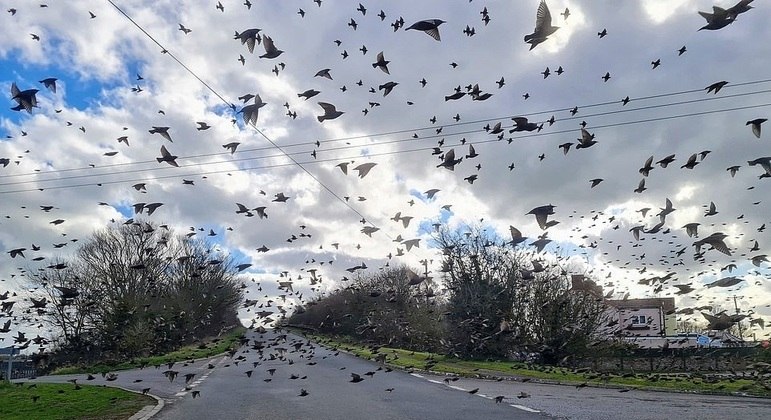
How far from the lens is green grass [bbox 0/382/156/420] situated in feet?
36.3

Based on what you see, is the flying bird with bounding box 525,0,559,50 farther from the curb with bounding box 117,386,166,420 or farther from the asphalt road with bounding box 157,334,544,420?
the curb with bounding box 117,386,166,420

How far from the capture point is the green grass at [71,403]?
11070 mm

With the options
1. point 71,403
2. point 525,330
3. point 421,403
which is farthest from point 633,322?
point 71,403

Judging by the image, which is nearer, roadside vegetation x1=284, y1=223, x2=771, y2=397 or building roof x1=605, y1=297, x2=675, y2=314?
roadside vegetation x1=284, y1=223, x2=771, y2=397

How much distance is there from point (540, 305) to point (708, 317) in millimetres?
12528

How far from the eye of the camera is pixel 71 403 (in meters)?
12.8

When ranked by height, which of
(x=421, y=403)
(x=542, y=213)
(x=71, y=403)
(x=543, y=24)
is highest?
Answer: (x=543, y=24)

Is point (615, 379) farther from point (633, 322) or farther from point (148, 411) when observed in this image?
point (148, 411)

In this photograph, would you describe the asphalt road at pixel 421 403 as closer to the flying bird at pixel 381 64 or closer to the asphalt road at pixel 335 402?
the asphalt road at pixel 335 402

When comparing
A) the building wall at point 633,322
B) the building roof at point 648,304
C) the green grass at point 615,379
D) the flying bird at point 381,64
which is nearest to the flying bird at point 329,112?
the flying bird at point 381,64

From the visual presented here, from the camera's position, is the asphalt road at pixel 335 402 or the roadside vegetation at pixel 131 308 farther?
the roadside vegetation at pixel 131 308

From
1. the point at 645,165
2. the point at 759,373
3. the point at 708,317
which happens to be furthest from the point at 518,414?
the point at 759,373

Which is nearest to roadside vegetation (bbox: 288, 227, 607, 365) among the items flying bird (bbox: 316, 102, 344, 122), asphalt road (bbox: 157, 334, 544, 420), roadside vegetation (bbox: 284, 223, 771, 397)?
roadside vegetation (bbox: 284, 223, 771, 397)

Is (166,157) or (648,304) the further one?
→ (648,304)
